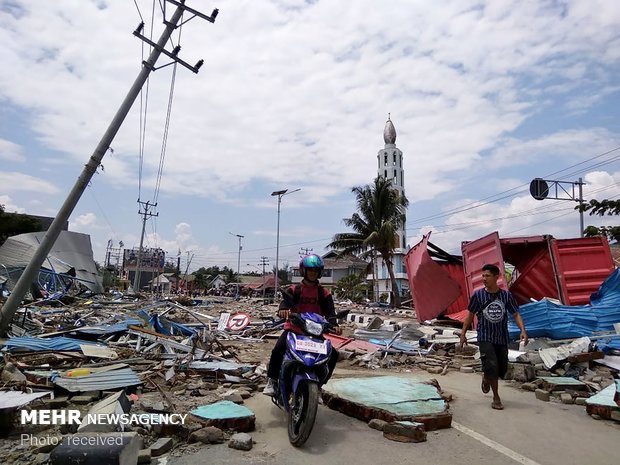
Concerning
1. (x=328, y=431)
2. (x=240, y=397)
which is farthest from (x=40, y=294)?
(x=328, y=431)

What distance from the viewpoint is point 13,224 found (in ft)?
133

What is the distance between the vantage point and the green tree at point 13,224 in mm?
39906

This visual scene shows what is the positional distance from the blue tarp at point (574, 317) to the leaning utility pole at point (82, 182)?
356 inches

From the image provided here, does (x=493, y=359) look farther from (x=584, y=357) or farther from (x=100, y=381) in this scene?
(x=100, y=381)

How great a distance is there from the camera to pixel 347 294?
127 ft

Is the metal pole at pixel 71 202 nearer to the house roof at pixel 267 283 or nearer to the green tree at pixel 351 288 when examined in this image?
the green tree at pixel 351 288

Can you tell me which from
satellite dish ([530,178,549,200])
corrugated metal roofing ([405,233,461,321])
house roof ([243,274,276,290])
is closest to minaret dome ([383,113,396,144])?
house roof ([243,274,276,290])

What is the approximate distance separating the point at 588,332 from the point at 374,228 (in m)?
22.4

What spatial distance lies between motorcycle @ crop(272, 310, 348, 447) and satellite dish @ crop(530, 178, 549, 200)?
19.0 m

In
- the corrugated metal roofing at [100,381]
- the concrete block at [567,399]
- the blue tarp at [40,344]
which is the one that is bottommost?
the concrete block at [567,399]

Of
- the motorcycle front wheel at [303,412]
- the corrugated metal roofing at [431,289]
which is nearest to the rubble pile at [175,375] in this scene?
the motorcycle front wheel at [303,412]

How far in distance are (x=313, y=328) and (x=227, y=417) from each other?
115 cm

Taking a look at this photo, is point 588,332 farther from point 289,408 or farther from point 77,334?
point 77,334

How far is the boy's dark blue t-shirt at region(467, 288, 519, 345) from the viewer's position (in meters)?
5.27
